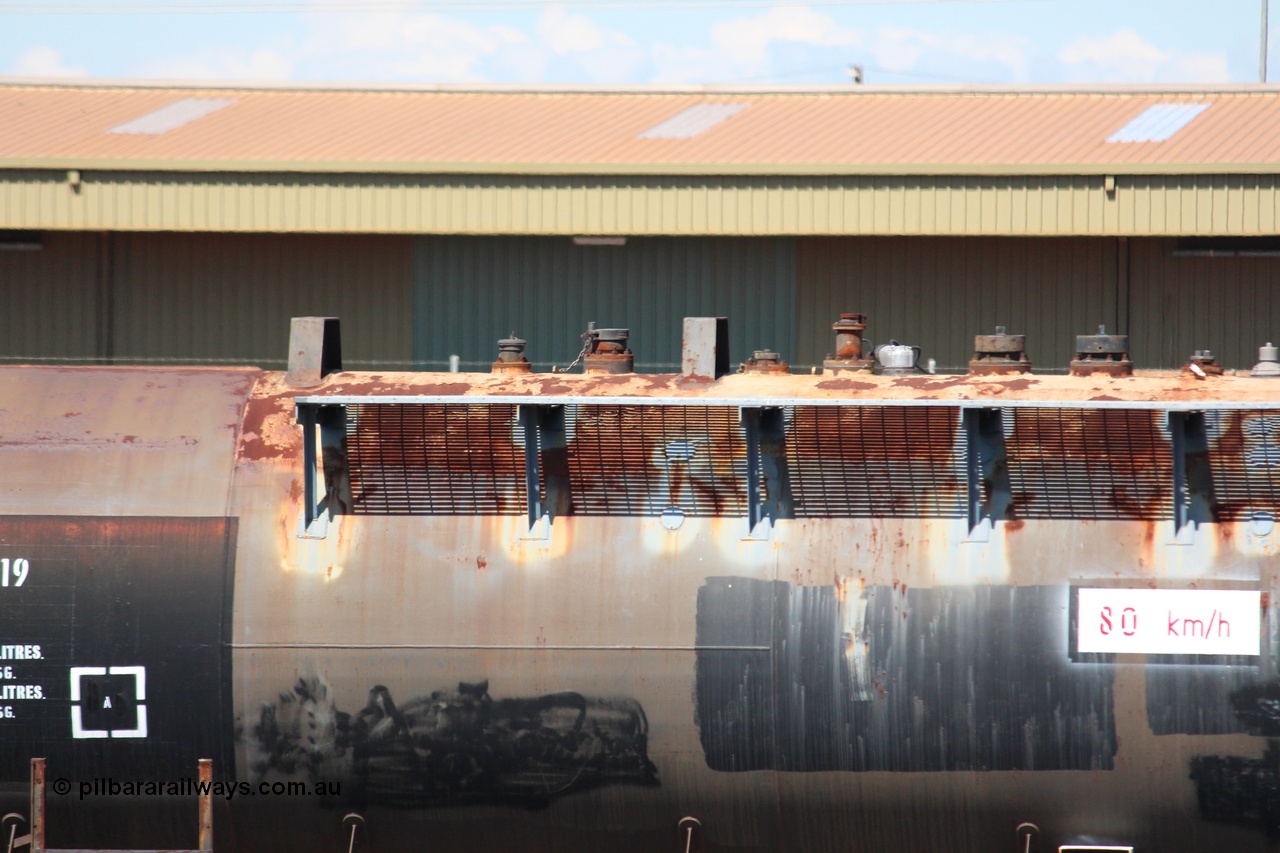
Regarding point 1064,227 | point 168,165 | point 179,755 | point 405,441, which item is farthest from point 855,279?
point 179,755

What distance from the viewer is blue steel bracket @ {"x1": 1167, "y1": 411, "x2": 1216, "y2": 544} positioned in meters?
6.18

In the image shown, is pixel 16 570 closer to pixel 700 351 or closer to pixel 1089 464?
pixel 700 351

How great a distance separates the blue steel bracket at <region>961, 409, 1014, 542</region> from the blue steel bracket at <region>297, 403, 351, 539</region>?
11.2 feet

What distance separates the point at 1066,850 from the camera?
241 inches

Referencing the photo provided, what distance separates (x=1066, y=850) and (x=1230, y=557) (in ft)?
5.76

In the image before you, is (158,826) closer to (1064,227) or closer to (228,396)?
(228,396)

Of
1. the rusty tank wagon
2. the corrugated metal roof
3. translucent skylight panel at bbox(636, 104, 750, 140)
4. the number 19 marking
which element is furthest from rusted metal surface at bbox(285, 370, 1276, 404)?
translucent skylight panel at bbox(636, 104, 750, 140)

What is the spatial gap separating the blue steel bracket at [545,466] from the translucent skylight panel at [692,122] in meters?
9.74

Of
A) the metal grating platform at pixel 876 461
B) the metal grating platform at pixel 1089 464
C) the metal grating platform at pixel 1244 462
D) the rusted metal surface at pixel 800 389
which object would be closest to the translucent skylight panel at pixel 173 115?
the rusted metal surface at pixel 800 389

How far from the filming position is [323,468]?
6504 millimetres

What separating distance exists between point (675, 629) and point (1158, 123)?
487 inches

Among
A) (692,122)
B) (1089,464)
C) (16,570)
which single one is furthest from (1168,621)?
(692,122)

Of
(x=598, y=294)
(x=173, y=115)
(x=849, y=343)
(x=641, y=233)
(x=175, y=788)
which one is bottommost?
(x=175, y=788)

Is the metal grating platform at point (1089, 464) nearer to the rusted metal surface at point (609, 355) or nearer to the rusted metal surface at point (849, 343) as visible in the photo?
the rusted metal surface at point (849, 343)
